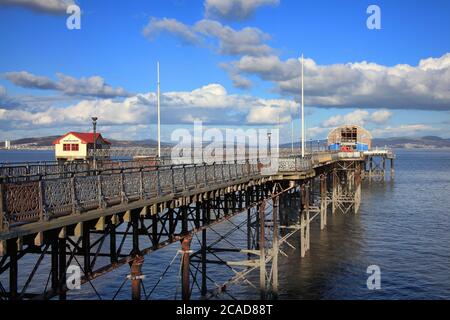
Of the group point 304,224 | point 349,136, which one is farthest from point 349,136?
point 304,224

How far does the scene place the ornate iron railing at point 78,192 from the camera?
10.7m

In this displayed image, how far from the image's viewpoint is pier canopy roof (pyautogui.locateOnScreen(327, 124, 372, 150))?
102 m

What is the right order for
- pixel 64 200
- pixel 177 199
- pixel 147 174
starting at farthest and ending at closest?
pixel 177 199, pixel 147 174, pixel 64 200

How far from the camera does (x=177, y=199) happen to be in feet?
60.5

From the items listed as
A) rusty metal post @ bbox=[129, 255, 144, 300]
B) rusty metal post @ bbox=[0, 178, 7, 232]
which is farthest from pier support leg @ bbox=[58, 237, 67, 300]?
rusty metal post @ bbox=[129, 255, 144, 300]

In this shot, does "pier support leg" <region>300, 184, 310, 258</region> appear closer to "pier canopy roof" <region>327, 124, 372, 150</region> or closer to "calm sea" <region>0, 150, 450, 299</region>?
"calm sea" <region>0, 150, 450, 299</region>

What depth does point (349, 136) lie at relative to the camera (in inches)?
4035

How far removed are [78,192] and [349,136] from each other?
94.8 m

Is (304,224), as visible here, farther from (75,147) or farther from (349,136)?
(349,136)

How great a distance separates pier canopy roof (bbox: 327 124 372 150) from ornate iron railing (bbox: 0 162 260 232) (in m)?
85.3
